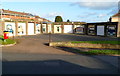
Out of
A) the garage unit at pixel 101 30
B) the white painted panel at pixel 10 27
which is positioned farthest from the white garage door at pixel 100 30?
the white painted panel at pixel 10 27

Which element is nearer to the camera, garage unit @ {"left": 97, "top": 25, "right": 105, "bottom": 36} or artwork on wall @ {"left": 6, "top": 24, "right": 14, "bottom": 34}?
artwork on wall @ {"left": 6, "top": 24, "right": 14, "bottom": 34}

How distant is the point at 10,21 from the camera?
2803 cm

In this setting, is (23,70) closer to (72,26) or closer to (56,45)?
(56,45)

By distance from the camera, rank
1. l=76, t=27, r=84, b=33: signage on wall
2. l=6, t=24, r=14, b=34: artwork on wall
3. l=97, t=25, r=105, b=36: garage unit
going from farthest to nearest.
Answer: l=76, t=27, r=84, b=33: signage on wall
l=97, t=25, r=105, b=36: garage unit
l=6, t=24, r=14, b=34: artwork on wall

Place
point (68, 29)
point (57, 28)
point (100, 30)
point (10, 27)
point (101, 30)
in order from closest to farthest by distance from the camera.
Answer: point (10, 27) → point (101, 30) → point (100, 30) → point (68, 29) → point (57, 28)

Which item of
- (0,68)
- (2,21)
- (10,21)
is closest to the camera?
(0,68)

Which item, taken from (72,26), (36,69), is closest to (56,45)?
(36,69)

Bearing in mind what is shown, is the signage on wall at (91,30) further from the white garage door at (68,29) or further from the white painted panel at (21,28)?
the white painted panel at (21,28)

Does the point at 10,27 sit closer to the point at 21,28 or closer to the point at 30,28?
the point at 21,28

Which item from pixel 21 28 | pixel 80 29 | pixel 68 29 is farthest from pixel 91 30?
pixel 21 28

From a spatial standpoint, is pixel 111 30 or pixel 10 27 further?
pixel 111 30

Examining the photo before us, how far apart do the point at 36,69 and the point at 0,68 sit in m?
1.86

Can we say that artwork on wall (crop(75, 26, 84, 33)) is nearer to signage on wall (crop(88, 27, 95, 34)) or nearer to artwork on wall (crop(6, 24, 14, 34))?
signage on wall (crop(88, 27, 95, 34))

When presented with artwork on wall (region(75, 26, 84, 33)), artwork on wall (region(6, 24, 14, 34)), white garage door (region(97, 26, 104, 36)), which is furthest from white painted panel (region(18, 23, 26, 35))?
white garage door (region(97, 26, 104, 36))
